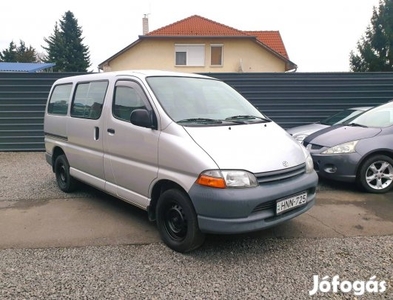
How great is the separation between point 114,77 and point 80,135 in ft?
3.57

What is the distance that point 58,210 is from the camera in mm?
4488

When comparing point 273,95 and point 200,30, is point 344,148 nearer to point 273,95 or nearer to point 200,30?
point 273,95

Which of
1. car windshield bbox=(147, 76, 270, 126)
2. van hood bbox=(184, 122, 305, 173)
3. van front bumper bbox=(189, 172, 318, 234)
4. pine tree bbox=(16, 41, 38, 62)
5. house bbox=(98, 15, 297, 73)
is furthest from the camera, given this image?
pine tree bbox=(16, 41, 38, 62)

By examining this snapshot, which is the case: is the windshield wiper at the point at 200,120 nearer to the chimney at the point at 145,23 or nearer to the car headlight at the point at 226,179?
the car headlight at the point at 226,179

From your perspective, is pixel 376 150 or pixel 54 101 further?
pixel 54 101

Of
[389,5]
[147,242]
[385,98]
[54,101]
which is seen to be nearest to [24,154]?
[54,101]

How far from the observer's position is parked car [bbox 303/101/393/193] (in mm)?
5043

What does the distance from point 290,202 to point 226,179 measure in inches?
31.5

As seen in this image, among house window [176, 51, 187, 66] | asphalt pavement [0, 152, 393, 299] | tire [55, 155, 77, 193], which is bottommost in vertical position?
asphalt pavement [0, 152, 393, 299]

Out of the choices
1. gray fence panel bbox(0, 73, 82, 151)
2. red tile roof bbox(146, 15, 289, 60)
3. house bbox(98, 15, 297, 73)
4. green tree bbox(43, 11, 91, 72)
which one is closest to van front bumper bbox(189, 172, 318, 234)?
gray fence panel bbox(0, 73, 82, 151)

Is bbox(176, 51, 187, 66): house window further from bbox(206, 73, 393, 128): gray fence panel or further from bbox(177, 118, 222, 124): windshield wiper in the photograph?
bbox(177, 118, 222, 124): windshield wiper

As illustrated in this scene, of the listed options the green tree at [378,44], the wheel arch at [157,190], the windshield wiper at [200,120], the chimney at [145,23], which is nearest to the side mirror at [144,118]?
the windshield wiper at [200,120]

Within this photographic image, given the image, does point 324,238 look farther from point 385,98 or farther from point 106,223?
point 385,98

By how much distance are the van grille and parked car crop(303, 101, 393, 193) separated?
2190 millimetres
